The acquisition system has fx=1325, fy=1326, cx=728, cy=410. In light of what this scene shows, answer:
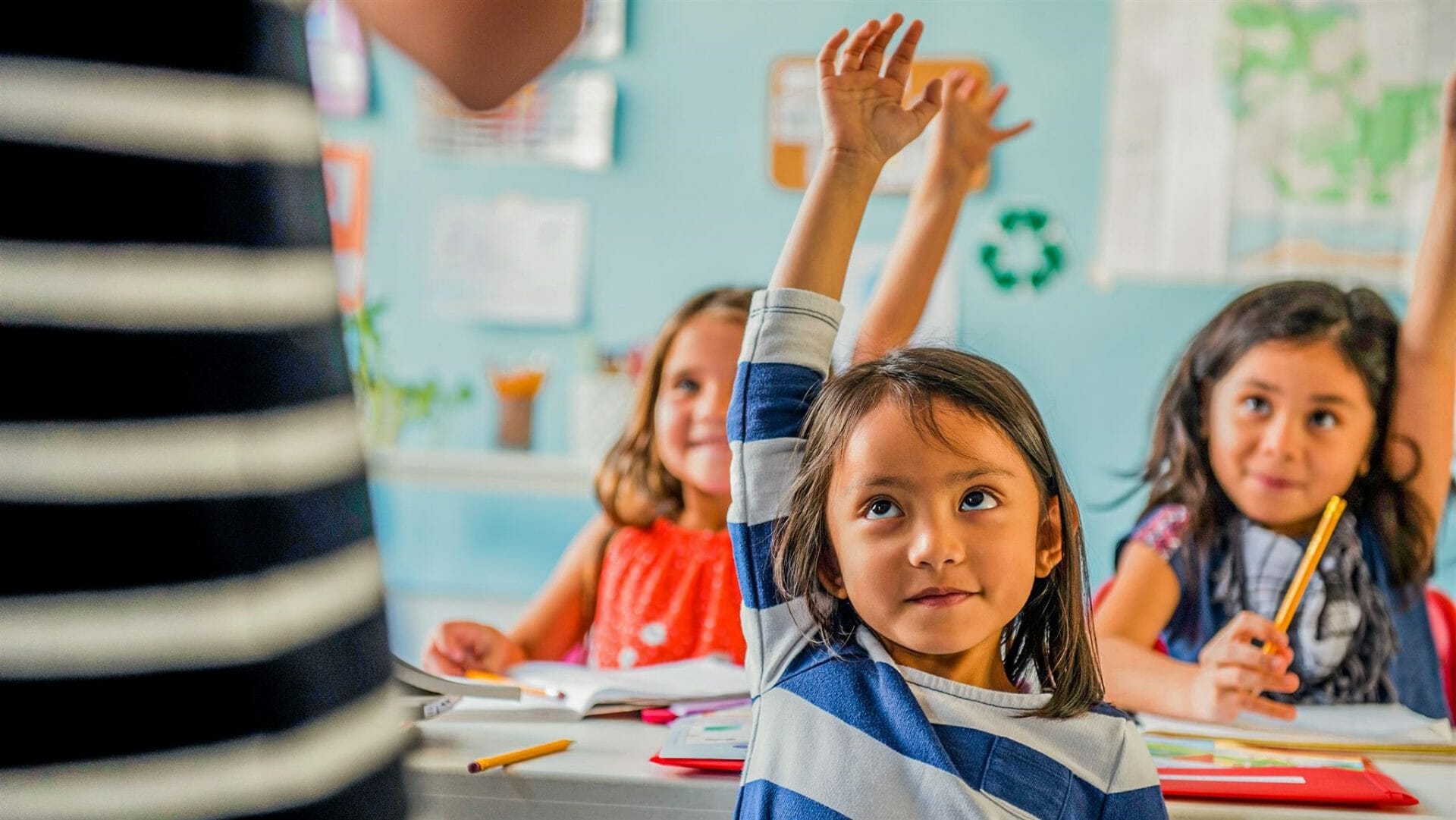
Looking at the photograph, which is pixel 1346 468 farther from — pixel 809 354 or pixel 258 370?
pixel 258 370

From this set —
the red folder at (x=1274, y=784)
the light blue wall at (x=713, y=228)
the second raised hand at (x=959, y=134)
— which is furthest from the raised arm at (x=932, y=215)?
the light blue wall at (x=713, y=228)

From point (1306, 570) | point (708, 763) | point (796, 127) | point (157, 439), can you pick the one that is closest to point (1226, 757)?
point (1306, 570)

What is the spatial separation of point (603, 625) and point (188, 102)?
109cm

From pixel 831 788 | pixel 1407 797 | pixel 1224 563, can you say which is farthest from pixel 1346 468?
pixel 831 788

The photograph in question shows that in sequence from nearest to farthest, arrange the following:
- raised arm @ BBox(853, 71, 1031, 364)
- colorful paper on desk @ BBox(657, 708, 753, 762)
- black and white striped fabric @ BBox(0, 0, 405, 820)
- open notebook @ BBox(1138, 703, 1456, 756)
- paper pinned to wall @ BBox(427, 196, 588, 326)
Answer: black and white striped fabric @ BBox(0, 0, 405, 820) < colorful paper on desk @ BBox(657, 708, 753, 762) < open notebook @ BBox(1138, 703, 1456, 756) < raised arm @ BBox(853, 71, 1031, 364) < paper pinned to wall @ BBox(427, 196, 588, 326)

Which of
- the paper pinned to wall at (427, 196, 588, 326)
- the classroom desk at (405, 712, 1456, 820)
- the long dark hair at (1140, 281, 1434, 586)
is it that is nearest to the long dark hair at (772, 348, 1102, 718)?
the classroom desk at (405, 712, 1456, 820)

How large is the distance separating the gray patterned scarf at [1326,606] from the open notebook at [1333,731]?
104 millimetres

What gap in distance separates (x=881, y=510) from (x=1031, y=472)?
11 centimetres

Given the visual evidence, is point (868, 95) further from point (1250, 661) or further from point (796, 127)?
point (796, 127)

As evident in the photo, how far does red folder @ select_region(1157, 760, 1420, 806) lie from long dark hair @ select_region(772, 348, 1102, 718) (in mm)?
79

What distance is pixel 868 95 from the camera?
3.17ft

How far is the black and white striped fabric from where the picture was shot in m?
0.39

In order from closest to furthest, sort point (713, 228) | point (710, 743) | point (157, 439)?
point (157, 439) → point (710, 743) → point (713, 228)

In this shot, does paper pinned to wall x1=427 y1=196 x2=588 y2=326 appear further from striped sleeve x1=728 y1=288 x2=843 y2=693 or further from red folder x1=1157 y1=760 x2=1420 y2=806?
red folder x1=1157 y1=760 x2=1420 y2=806
